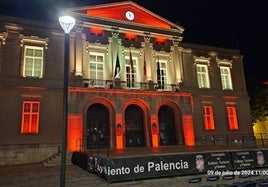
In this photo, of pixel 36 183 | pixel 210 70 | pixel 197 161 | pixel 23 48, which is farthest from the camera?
pixel 210 70

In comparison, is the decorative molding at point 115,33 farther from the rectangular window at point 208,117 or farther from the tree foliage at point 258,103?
the tree foliage at point 258,103

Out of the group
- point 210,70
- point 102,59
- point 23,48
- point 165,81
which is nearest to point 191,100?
point 165,81

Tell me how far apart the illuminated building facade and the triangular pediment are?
102 mm

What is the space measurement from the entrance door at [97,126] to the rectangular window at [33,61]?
5.36 meters

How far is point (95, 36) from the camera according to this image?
21812 millimetres

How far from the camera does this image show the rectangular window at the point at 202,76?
83.4 ft

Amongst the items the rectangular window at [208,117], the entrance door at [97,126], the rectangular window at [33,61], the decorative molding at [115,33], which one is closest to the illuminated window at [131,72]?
the decorative molding at [115,33]

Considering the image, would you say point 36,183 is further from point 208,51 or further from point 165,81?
point 208,51

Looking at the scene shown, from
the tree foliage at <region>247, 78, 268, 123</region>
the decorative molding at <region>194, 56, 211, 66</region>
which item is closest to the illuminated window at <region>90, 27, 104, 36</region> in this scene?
the decorative molding at <region>194, 56, 211, 66</region>

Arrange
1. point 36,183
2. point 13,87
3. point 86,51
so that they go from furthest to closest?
point 86,51, point 13,87, point 36,183

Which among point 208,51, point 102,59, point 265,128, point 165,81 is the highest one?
point 208,51

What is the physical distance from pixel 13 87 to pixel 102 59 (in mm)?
7962

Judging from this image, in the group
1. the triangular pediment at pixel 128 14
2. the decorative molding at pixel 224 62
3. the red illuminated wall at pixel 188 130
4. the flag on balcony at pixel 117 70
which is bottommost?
the red illuminated wall at pixel 188 130

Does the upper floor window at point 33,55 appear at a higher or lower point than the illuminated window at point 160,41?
lower
